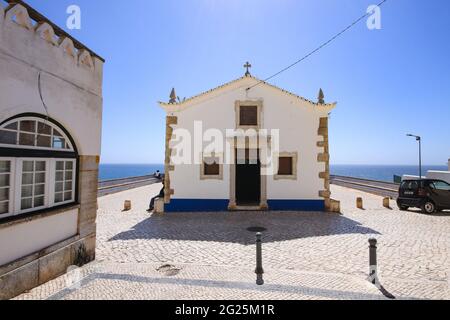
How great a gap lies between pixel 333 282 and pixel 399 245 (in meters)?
3.95

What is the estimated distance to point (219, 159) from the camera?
13.0 m

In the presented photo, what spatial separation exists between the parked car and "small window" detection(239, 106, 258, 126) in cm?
889

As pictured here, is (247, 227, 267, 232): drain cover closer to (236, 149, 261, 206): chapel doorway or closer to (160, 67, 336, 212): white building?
(160, 67, 336, 212): white building

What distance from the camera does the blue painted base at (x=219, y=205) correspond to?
12930 millimetres

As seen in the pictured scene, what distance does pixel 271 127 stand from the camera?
1314 cm

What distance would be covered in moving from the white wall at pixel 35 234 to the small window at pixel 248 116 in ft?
30.2

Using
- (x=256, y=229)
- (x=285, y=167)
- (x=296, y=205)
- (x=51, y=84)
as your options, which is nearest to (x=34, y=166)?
(x=51, y=84)

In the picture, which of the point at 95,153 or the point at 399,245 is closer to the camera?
the point at 95,153

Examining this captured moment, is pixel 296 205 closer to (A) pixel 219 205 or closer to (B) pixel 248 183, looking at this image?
(B) pixel 248 183

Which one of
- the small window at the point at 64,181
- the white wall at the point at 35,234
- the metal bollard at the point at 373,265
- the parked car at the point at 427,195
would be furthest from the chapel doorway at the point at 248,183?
the white wall at the point at 35,234

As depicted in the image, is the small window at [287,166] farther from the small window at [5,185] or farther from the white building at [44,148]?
the small window at [5,185]

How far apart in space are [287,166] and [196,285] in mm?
9347

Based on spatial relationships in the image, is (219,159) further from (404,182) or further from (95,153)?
(404,182)
